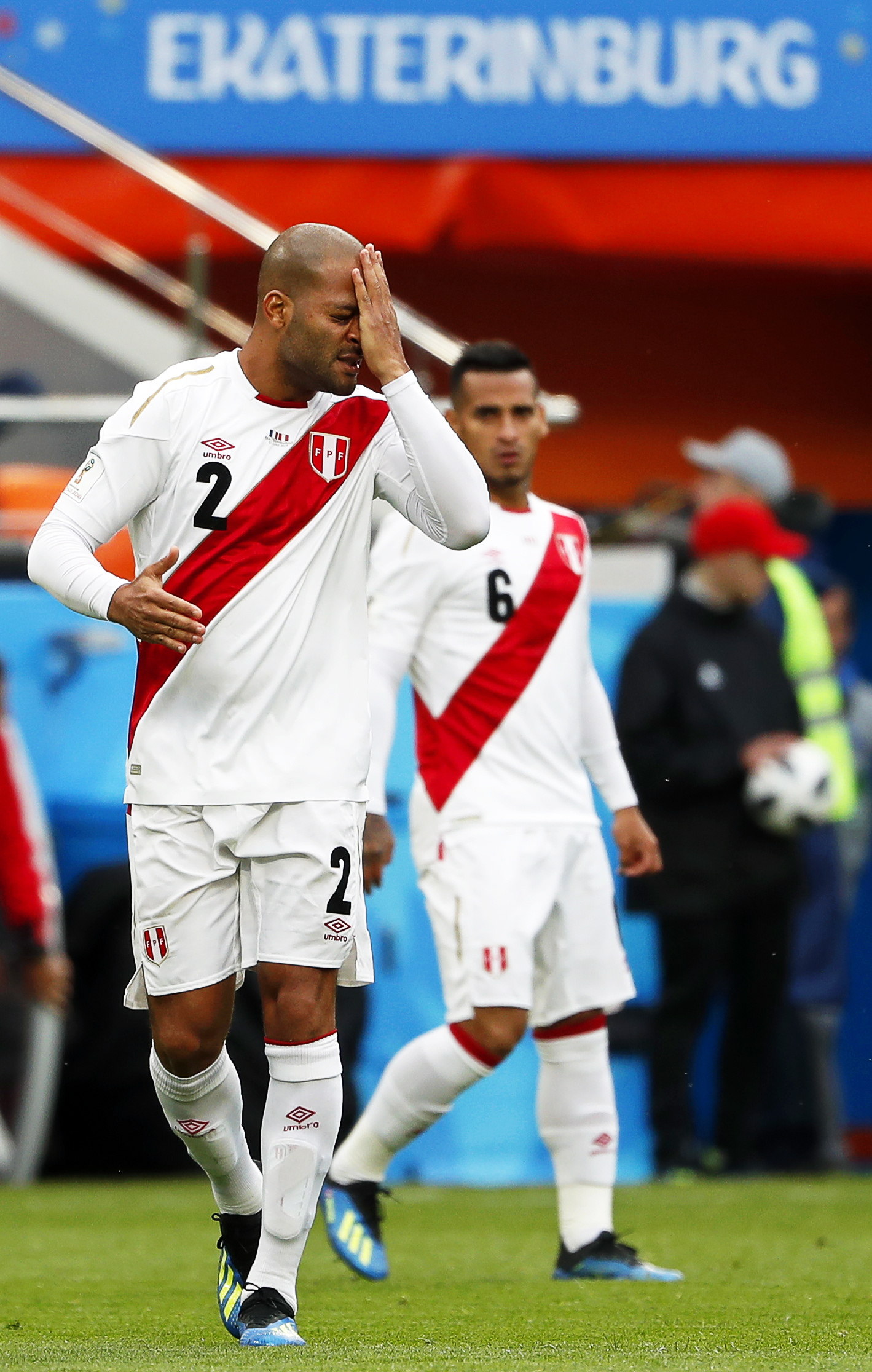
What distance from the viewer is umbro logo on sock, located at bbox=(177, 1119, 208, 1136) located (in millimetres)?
4984

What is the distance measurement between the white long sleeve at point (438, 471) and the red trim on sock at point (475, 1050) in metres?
1.75

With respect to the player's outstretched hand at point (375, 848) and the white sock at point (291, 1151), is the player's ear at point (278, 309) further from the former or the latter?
the player's outstretched hand at point (375, 848)

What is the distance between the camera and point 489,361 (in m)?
6.57

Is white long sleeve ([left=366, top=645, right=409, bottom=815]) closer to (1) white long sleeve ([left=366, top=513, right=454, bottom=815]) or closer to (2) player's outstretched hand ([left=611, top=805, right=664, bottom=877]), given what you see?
(1) white long sleeve ([left=366, top=513, right=454, bottom=815])

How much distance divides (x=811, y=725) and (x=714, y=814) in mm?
770

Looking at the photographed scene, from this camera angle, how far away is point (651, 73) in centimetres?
1046

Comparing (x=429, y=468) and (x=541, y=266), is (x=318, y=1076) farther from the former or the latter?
(x=541, y=266)

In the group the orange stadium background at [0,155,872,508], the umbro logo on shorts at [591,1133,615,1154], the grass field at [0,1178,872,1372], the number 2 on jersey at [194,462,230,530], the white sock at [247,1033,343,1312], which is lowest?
the grass field at [0,1178,872,1372]

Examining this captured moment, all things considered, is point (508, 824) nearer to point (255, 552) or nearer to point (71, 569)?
point (255, 552)

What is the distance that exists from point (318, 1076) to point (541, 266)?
6617 mm

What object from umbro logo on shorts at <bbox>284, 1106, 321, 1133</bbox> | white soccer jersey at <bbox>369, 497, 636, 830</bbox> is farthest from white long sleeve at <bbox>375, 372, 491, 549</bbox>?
white soccer jersey at <bbox>369, 497, 636, 830</bbox>

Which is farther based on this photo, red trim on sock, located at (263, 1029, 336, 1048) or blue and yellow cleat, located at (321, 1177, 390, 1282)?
blue and yellow cleat, located at (321, 1177, 390, 1282)

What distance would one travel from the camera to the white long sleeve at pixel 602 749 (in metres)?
6.44

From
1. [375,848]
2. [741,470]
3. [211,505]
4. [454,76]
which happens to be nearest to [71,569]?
[211,505]
